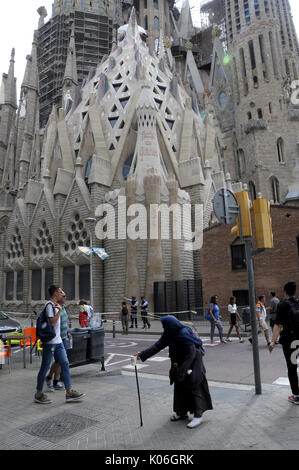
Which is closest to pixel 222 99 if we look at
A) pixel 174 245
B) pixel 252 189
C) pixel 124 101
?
pixel 252 189

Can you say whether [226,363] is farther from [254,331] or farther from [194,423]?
[194,423]

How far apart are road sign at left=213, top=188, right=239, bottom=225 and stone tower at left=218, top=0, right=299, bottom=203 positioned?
118 feet

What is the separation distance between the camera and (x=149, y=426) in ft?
13.2

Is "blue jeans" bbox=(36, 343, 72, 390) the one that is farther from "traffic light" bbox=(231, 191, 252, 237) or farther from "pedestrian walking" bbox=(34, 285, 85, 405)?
"traffic light" bbox=(231, 191, 252, 237)

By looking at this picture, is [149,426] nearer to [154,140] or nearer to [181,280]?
[181,280]

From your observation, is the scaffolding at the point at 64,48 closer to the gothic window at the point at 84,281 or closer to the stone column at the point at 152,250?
the gothic window at the point at 84,281

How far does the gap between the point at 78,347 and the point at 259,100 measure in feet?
145

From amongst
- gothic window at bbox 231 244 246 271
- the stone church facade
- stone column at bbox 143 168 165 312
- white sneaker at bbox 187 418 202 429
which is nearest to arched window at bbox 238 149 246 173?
the stone church facade

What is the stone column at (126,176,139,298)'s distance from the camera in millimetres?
23109

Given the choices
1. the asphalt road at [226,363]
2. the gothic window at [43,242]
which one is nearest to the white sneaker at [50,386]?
the asphalt road at [226,363]

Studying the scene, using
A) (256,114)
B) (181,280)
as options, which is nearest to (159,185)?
(181,280)

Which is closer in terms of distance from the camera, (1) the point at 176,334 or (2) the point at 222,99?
(1) the point at 176,334

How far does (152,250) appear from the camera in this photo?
77.4 feet
